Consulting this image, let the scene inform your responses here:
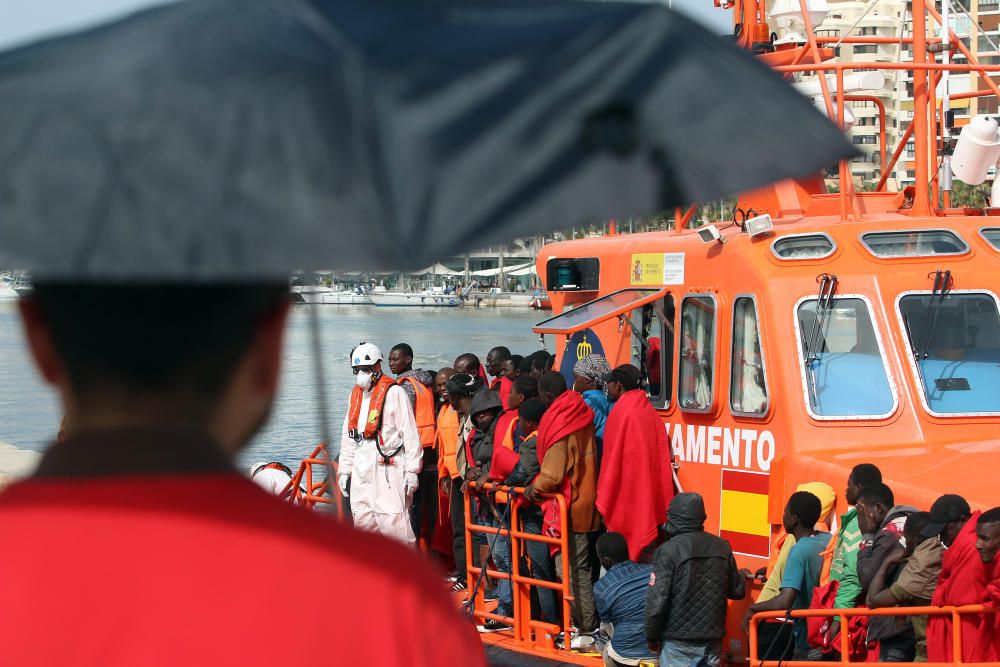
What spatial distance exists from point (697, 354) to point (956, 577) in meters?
2.62

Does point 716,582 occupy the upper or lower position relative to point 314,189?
lower

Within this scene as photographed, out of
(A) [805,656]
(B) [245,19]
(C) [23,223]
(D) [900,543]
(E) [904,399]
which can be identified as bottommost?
(A) [805,656]

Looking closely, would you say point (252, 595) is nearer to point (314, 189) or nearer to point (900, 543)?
point (314, 189)

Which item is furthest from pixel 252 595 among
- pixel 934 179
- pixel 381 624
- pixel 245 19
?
pixel 934 179

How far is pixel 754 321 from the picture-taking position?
778 centimetres

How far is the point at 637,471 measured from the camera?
8211 mm

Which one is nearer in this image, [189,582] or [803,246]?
[189,582]

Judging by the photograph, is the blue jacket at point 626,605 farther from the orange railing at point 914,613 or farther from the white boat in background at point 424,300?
the white boat in background at point 424,300

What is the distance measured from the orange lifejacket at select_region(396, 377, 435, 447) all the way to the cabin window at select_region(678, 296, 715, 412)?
3.68 metres

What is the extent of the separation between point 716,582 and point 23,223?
5.58m

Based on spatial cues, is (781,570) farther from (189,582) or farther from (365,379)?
(189,582)

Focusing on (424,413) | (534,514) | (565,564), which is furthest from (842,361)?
(424,413)

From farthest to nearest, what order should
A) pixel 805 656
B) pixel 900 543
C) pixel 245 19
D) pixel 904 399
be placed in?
1. pixel 904 399
2. pixel 805 656
3. pixel 900 543
4. pixel 245 19

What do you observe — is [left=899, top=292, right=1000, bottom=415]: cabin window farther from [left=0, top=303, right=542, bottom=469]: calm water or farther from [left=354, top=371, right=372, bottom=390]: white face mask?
[left=354, top=371, right=372, bottom=390]: white face mask
